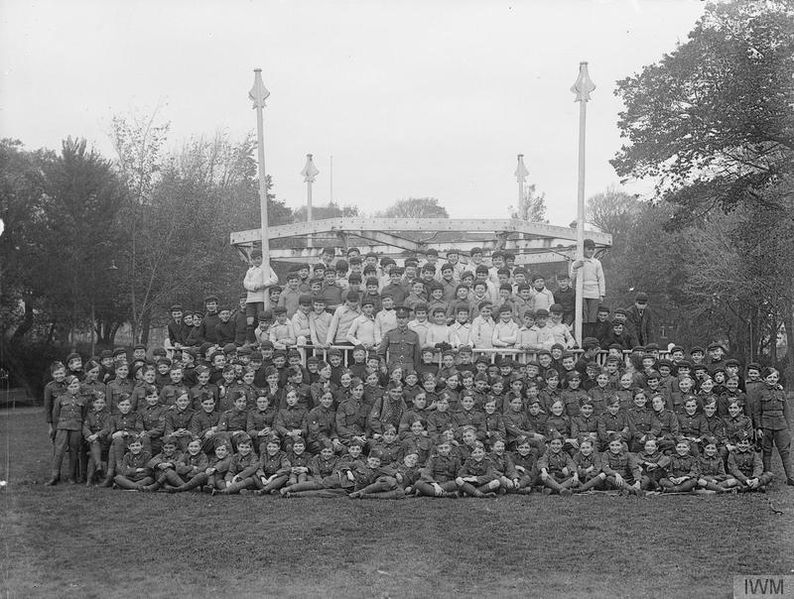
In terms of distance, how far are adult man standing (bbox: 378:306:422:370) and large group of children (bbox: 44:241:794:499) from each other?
0.06ft

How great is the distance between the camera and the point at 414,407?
33.7ft

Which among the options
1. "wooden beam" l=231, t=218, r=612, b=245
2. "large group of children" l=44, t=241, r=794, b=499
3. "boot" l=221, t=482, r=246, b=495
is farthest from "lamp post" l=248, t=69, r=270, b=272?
"boot" l=221, t=482, r=246, b=495

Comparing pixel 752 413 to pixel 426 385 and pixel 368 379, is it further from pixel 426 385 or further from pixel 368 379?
pixel 368 379

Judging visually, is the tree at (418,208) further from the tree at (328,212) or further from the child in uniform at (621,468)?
the child in uniform at (621,468)

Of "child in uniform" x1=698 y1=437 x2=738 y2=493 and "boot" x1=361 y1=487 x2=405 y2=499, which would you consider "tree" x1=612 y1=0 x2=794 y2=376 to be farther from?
"boot" x1=361 y1=487 x2=405 y2=499

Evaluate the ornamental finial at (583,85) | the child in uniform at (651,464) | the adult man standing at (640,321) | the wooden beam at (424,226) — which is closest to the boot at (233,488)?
the wooden beam at (424,226)

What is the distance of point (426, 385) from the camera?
34.2 feet

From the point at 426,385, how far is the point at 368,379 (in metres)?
0.72

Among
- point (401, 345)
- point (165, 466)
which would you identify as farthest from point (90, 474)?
point (401, 345)

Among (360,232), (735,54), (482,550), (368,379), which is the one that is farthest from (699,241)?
(482,550)

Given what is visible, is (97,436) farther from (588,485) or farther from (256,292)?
(588,485)

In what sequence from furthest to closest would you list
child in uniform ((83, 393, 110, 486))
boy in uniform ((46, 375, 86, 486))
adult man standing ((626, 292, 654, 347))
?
adult man standing ((626, 292, 654, 347)) → boy in uniform ((46, 375, 86, 486)) → child in uniform ((83, 393, 110, 486))

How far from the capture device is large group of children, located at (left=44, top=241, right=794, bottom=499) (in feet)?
31.5

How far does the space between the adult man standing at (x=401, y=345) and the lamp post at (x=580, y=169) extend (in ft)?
7.49
